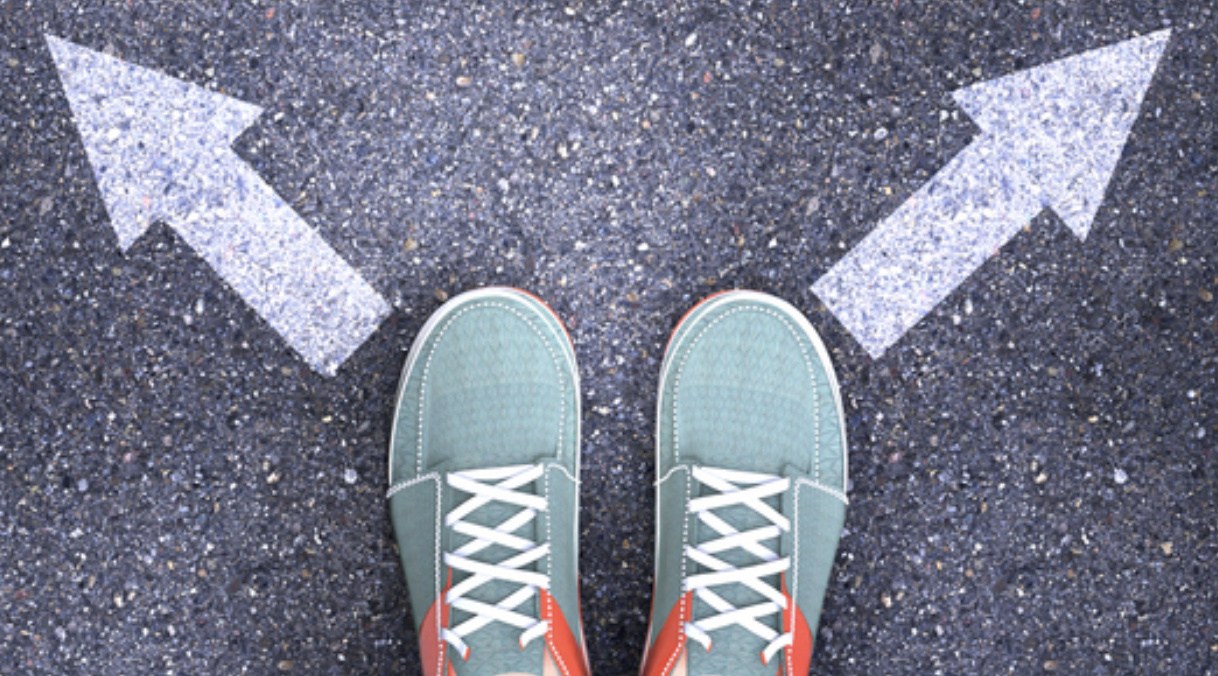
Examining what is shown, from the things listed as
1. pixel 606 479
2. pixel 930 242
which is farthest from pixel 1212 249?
pixel 606 479

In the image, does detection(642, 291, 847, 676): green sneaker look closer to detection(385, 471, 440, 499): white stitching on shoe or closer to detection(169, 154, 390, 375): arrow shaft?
detection(385, 471, 440, 499): white stitching on shoe

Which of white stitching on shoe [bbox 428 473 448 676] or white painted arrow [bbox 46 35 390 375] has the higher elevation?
white painted arrow [bbox 46 35 390 375]

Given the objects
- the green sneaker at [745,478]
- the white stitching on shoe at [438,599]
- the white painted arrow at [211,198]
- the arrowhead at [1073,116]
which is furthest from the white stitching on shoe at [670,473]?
the arrowhead at [1073,116]

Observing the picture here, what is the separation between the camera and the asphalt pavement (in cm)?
166

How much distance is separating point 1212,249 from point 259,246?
6.96 ft

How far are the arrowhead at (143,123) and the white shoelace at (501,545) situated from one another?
887 millimetres

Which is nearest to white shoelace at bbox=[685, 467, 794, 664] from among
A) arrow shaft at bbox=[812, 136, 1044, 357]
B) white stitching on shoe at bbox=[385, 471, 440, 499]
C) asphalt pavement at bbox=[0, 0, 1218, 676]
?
asphalt pavement at bbox=[0, 0, 1218, 676]

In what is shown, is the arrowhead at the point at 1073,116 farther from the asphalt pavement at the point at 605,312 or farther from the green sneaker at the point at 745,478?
the green sneaker at the point at 745,478

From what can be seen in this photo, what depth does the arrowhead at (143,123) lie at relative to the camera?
1.67 m

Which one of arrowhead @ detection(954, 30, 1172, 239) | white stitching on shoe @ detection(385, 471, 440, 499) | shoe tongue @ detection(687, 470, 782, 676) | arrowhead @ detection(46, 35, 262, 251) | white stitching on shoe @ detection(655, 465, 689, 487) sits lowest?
shoe tongue @ detection(687, 470, 782, 676)

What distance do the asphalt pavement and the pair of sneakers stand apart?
0.22 ft

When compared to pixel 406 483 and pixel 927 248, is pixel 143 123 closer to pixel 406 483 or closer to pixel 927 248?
pixel 406 483

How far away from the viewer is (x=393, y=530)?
1674mm

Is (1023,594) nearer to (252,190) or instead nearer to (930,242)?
(930,242)
